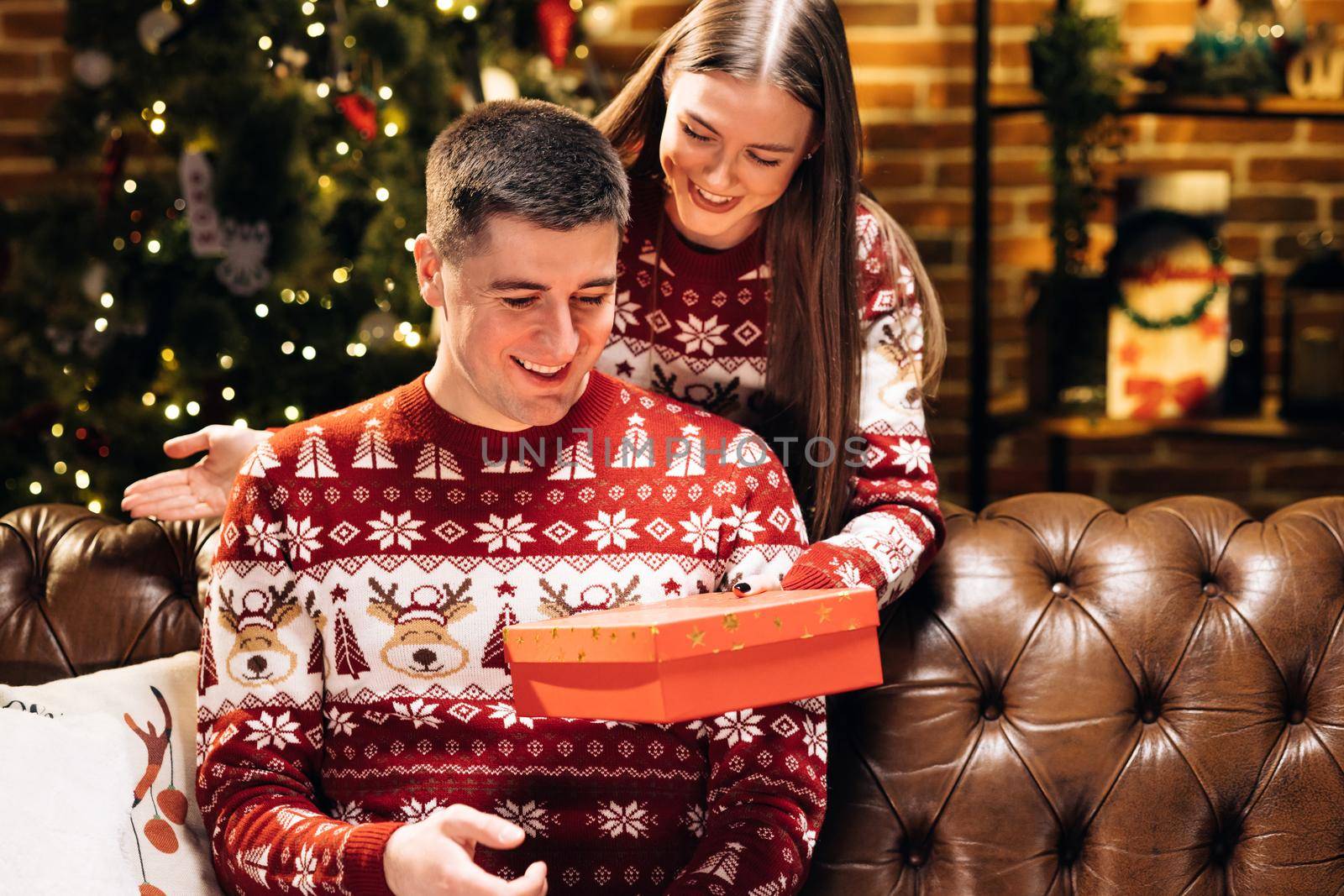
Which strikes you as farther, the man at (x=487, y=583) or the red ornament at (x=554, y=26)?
the red ornament at (x=554, y=26)

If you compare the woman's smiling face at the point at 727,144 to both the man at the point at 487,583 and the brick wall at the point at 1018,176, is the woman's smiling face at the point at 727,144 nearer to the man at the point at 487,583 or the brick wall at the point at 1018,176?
the man at the point at 487,583

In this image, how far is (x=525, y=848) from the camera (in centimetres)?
156

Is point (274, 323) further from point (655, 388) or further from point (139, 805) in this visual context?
point (139, 805)

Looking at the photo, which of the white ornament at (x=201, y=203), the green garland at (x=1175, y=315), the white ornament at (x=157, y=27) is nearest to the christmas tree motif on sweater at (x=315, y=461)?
the white ornament at (x=201, y=203)

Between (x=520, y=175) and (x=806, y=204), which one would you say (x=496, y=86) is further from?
(x=520, y=175)

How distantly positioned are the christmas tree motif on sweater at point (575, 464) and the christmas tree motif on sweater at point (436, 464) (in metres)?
0.11

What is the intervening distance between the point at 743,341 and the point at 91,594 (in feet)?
3.43

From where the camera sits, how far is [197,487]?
1.89 m

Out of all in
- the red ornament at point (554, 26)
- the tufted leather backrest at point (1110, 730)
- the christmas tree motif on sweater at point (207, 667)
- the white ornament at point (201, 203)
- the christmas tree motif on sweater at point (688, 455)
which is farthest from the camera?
the red ornament at point (554, 26)

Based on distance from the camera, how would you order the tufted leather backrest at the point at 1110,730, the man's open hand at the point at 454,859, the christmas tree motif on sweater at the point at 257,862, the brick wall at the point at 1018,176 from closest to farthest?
the man's open hand at the point at 454,859, the christmas tree motif on sweater at the point at 257,862, the tufted leather backrest at the point at 1110,730, the brick wall at the point at 1018,176

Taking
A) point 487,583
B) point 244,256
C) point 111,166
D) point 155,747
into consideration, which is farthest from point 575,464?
point 111,166

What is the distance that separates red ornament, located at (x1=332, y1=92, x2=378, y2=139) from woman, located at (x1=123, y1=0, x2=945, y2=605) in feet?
3.27

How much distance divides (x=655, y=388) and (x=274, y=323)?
3.96 feet

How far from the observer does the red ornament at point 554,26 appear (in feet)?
9.29
